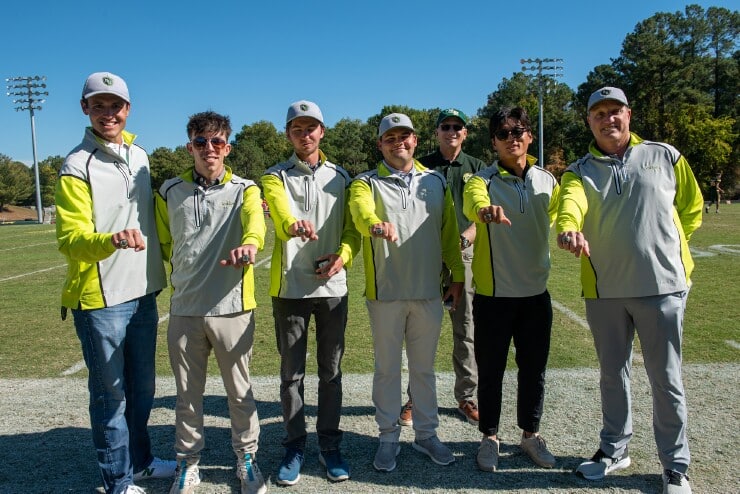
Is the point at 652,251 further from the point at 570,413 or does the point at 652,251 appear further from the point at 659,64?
the point at 659,64

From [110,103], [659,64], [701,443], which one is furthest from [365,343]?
[659,64]

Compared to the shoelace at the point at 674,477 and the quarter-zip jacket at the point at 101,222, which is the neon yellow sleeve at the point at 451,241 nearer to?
the shoelace at the point at 674,477

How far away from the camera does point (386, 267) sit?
11.7 feet

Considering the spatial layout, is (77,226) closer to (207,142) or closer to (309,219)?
(207,142)

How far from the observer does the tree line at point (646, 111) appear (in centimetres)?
4147

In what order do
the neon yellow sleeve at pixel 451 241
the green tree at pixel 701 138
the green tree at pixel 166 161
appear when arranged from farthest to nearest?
the green tree at pixel 166 161
the green tree at pixel 701 138
the neon yellow sleeve at pixel 451 241

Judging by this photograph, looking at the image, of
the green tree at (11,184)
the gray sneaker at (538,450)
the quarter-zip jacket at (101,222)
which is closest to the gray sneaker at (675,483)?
the gray sneaker at (538,450)

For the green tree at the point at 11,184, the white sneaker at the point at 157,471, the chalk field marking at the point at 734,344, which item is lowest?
the white sneaker at the point at 157,471

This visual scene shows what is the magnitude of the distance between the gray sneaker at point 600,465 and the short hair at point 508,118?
2172 millimetres

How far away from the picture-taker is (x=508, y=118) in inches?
139

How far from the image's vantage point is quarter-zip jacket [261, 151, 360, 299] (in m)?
3.42

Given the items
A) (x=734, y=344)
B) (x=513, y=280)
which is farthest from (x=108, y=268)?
(x=734, y=344)

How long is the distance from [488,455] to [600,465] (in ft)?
2.25

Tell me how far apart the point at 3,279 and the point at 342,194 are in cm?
1280
